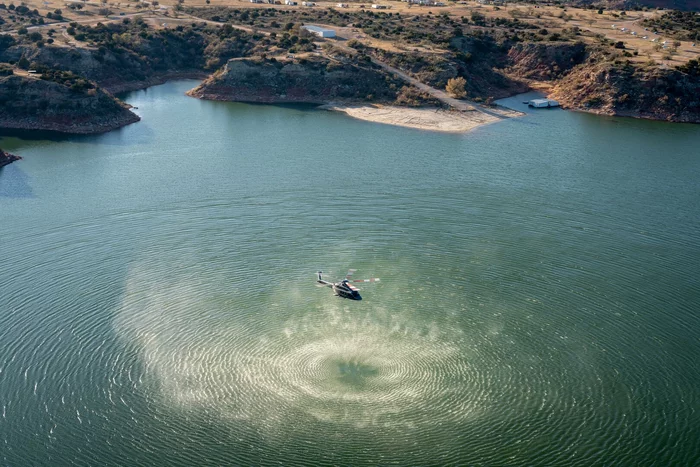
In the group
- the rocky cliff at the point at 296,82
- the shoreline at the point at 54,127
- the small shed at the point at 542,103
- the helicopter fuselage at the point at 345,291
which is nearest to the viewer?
the helicopter fuselage at the point at 345,291

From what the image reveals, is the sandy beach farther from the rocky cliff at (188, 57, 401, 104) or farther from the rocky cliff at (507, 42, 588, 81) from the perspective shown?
the rocky cliff at (507, 42, 588, 81)

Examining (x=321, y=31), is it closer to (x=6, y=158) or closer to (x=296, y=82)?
(x=296, y=82)

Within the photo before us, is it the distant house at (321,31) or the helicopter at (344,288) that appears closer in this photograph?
the helicopter at (344,288)

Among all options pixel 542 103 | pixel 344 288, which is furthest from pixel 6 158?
pixel 542 103

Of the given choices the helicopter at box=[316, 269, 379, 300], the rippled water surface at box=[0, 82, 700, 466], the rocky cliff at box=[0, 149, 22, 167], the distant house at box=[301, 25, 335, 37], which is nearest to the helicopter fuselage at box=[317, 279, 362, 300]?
the helicopter at box=[316, 269, 379, 300]

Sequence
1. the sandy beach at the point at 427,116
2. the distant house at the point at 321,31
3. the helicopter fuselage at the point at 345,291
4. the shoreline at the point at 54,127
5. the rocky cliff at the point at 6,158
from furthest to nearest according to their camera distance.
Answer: the distant house at the point at 321,31 → the sandy beach at the point at 427,116 → the shoreline at the point at 54,127 → the rocky cliff at the point at 6,158 → the helicopter fuselage at the point at 345,291

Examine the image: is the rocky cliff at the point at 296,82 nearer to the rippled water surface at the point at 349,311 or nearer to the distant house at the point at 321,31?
the distant house at the point at 321,31

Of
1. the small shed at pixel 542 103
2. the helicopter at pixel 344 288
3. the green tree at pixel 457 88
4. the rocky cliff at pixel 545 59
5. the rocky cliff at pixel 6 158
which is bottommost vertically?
the rocky cliff at pixel 6 158

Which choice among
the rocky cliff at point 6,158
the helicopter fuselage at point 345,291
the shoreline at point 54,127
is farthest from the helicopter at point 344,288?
the shoreline at point 54,127
